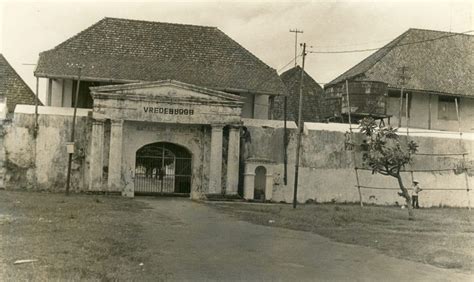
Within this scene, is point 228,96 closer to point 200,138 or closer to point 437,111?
point 200,138

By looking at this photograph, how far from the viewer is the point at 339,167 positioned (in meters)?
25.0

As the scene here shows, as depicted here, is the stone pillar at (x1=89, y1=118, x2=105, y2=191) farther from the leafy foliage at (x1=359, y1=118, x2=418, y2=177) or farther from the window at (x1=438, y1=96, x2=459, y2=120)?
the window at (x1=438, y1=96, x2=459, y2=120)

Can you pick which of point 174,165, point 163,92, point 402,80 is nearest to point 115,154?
point 163,92

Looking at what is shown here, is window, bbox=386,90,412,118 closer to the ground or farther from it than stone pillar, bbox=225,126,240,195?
farther from it

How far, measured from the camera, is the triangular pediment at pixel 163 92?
22.2 meters

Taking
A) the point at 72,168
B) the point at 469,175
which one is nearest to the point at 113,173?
the point at 72,168

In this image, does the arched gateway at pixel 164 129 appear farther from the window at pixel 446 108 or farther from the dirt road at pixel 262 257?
the window at pixel 446 108

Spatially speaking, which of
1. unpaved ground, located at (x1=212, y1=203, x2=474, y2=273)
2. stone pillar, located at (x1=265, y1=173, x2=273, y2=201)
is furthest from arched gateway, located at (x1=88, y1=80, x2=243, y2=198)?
unpaved ground, located at (x1=212, y1=203, x2=474, y2=273)

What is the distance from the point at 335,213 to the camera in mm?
19391

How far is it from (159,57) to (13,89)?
8309 mm

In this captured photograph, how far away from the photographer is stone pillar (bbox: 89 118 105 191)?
2231 cm

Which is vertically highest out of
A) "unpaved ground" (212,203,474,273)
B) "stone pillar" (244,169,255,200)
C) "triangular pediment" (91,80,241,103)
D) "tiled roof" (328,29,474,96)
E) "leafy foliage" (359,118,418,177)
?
"tiled roof" (328,29,474,96)

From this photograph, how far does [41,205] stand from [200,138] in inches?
338

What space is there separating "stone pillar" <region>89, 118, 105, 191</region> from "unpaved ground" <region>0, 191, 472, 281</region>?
662 cm
